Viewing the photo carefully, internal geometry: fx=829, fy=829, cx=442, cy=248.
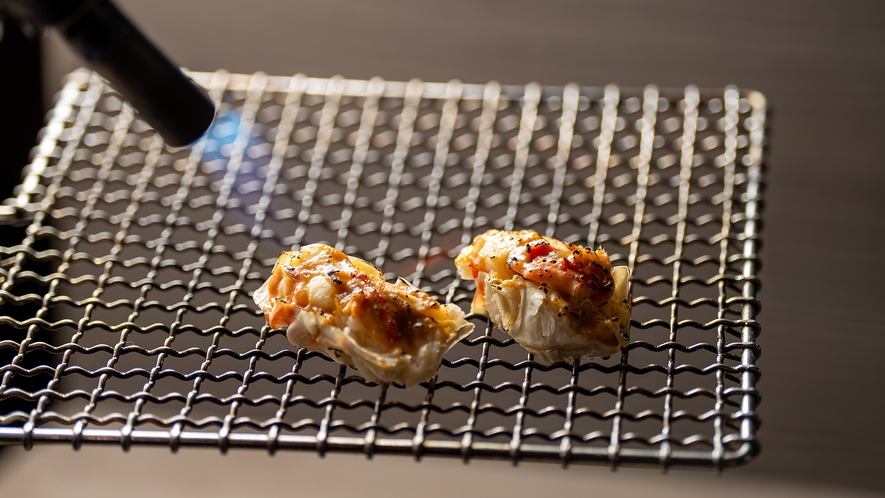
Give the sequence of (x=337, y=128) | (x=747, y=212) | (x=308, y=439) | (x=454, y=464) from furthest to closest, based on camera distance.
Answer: (x=454, y=464), (x=337, y=128), (x=747, y=212), (x=308, y=439)

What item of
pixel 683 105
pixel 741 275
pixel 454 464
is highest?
pixel 683 105

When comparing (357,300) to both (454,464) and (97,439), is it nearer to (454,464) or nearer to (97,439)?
(97,439)

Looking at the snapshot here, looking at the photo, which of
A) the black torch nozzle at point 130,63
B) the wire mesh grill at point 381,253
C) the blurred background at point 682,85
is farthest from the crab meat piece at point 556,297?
the blurred background at point 682,85

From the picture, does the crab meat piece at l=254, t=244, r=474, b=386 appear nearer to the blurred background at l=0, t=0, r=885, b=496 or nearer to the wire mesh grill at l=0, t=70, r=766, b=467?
the wire mesh grill at l=0, t=70, r=766, b=467

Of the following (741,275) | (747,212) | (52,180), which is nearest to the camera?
(741,275)

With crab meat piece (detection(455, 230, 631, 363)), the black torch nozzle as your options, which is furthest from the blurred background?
crab meat piece (detection(455, 230, 631, 363))

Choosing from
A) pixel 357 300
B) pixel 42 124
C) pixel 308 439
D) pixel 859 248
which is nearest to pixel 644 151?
pixel 357 300

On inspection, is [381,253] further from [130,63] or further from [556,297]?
[130,63]
